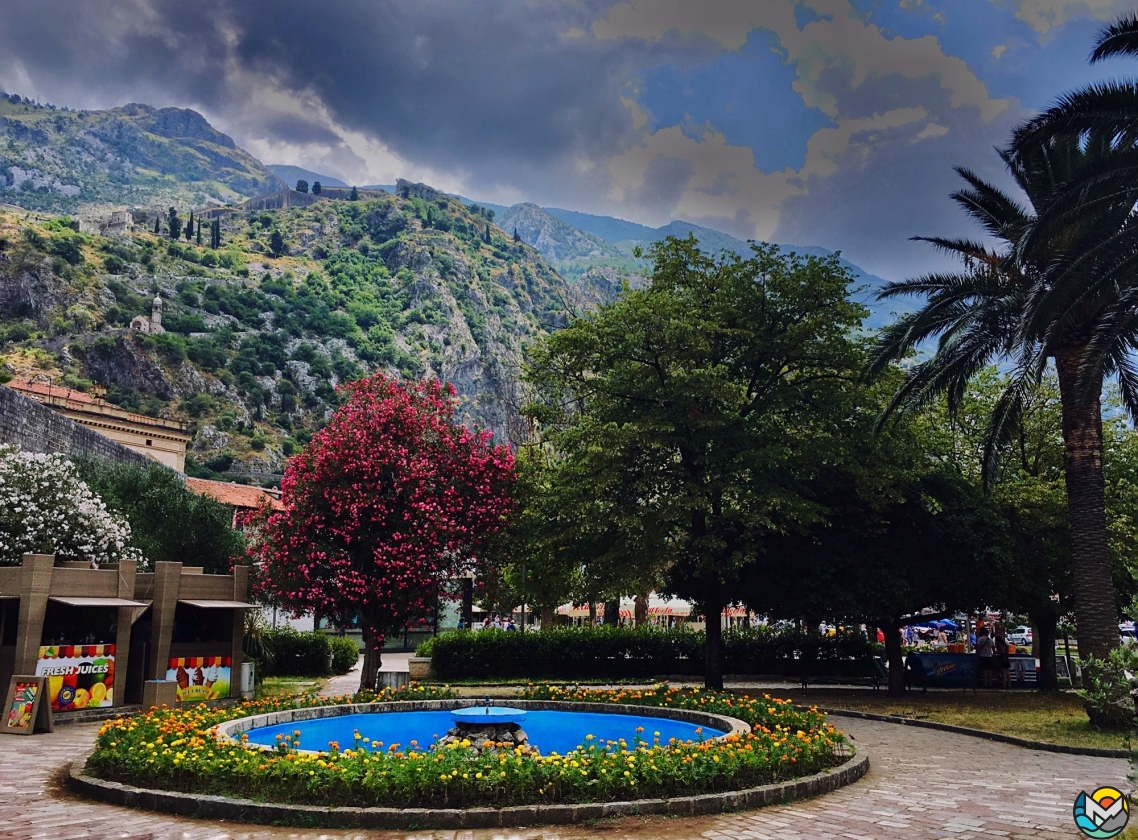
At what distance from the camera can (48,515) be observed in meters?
21.5

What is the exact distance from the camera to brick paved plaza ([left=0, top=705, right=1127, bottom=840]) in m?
7.90

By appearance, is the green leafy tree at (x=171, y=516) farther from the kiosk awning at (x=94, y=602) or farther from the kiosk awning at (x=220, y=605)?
the kiosk awning at (x=94, y=602)

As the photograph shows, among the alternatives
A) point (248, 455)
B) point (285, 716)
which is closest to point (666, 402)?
point (285, 716)

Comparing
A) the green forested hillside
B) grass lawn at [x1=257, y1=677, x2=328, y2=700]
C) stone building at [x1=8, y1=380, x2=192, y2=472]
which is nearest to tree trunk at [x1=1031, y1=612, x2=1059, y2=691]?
grass lawn at [x1=257, y1=677, x2=328, y2=700]

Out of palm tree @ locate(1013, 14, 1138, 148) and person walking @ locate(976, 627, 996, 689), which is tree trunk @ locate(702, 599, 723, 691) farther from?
palm tree @ locate(1013, 14, 1138, 148)

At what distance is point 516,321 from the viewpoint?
192500 millimetres

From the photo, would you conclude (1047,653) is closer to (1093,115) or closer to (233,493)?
(1093,115)

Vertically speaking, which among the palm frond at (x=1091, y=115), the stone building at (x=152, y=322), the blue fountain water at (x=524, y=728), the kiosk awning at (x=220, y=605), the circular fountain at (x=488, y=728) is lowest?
the blue fountain water at (x=524, y=728)

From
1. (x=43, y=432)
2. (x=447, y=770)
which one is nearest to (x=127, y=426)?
(x=43, y=432)

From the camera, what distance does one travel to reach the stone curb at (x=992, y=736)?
43.1ft

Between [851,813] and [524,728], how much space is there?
7.80 meters

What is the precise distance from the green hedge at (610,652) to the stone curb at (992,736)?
7944 millimetres

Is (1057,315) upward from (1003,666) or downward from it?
upward

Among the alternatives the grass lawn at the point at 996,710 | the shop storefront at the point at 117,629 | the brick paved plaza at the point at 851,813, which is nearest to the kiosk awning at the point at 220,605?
the shop storefront at the point at 117,629
